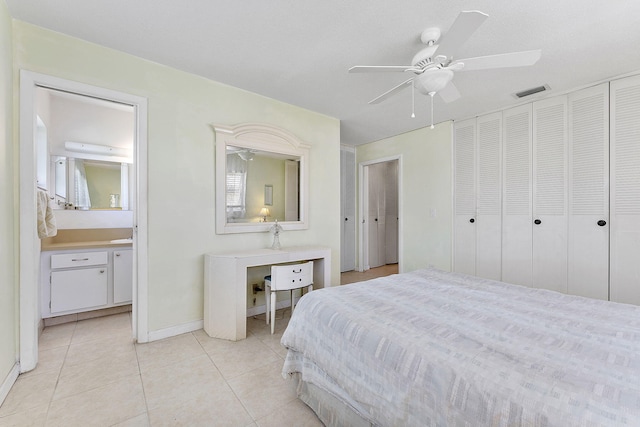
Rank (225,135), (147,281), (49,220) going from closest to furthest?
(49,220) < (147,281) < (225,135)

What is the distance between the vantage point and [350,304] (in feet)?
4.94

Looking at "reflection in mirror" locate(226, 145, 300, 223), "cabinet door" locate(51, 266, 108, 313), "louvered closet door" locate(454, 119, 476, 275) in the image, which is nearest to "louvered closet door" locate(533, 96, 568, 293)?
"louvered closet door" locate(454, 119, 476, 275)

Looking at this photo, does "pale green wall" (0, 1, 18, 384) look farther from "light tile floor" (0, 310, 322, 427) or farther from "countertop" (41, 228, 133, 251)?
"countertop" (41, 228, 133, 251)

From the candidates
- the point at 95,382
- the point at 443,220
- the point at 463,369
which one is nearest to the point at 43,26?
the point at 95,382

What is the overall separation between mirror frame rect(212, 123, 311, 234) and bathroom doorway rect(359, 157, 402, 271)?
1.95 metres

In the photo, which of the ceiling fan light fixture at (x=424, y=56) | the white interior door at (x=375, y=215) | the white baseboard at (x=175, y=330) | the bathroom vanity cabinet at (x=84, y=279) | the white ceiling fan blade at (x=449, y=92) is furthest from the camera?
the white interior door at (x=375, y=215)

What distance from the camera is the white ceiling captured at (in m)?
1.70

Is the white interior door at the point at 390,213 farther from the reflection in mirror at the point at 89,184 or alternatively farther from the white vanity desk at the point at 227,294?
the reflection in mirror at the point at 89,184

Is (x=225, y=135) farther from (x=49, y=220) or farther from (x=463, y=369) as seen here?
(x=463, y=369)

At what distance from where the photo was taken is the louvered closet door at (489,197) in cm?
330

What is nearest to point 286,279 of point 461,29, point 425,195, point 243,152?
point 243,152

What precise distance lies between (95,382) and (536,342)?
8.36 feet

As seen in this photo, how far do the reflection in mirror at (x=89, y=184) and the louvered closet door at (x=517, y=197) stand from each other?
475cm

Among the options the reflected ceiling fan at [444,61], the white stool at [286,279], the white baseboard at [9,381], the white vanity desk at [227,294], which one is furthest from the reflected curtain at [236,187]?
the white baseboard at [9,381]
